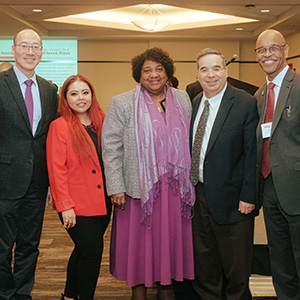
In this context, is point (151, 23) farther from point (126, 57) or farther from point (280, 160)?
point (280, 160)

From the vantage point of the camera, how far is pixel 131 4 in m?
7.42

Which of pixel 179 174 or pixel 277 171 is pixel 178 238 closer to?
pixel 179 174

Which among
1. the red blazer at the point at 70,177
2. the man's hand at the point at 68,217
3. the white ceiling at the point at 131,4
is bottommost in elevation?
the man's hand at the point at 68,217

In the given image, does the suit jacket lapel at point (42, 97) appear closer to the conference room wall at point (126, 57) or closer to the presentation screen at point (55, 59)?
the presentation screen at point (55, 59)

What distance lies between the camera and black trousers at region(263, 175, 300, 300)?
2.56 meters

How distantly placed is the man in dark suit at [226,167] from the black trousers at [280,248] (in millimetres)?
104

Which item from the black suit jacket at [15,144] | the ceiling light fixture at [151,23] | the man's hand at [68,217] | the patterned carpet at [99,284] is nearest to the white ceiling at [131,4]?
the ceiling light fixture at [151,23]

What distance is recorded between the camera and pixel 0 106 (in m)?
2.65

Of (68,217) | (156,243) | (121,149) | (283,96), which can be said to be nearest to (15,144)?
(68,217)

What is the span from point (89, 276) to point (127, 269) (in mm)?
295

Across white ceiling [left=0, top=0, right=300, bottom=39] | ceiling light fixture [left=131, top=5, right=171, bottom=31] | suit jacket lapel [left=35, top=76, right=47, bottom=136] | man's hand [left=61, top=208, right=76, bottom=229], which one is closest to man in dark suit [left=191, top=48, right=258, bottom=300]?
man's hand [left=61, top=208, right=76, bottom=229]

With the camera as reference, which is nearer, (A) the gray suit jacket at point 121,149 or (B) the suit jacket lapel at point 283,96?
(B) the suit jacket lapel at point 283,96

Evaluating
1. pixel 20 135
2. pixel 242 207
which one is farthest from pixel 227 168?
pixel 20 135

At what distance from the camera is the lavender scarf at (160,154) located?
273 cm
